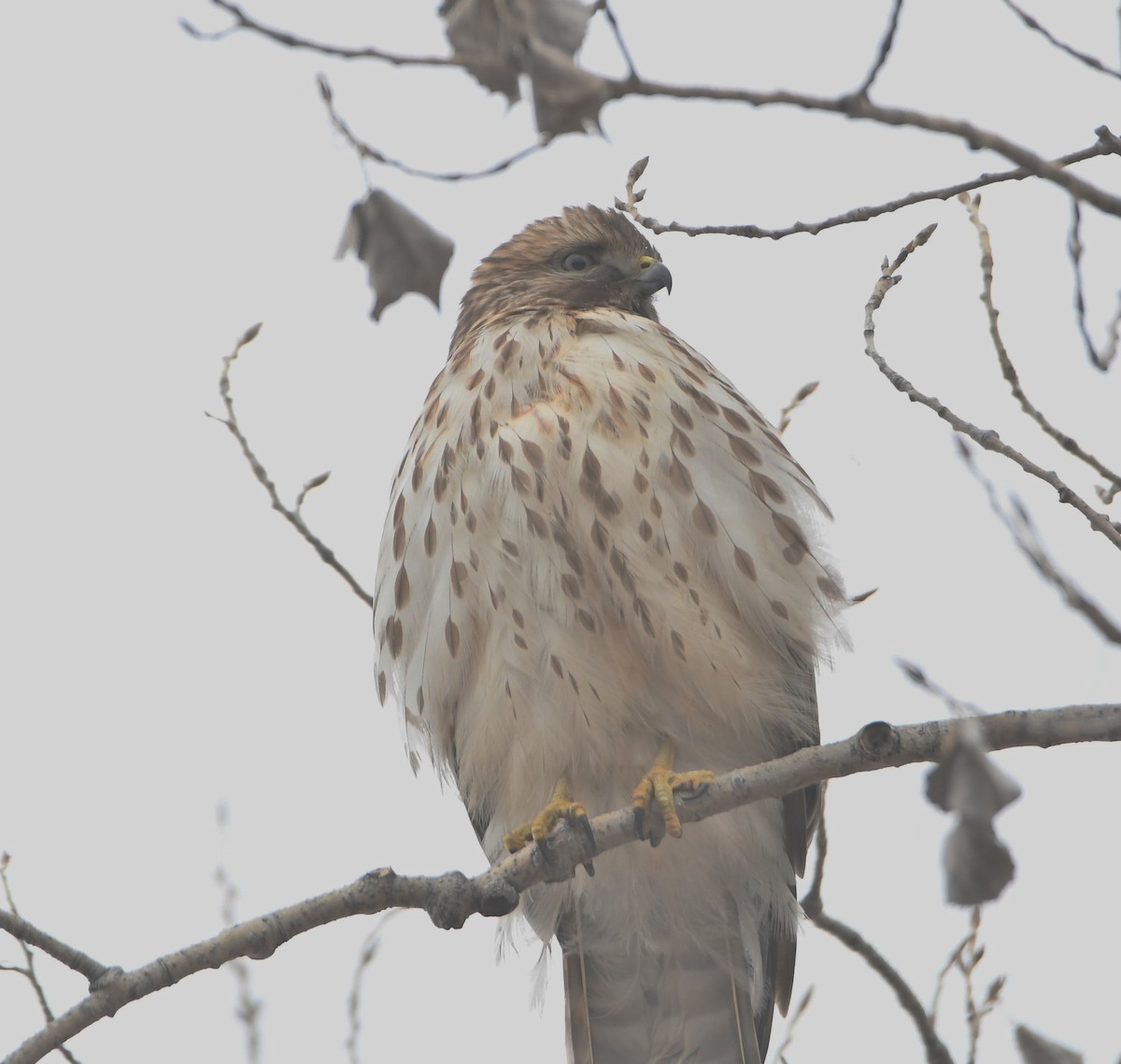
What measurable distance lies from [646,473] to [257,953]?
173cm

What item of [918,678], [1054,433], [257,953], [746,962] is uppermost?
[1054,433]

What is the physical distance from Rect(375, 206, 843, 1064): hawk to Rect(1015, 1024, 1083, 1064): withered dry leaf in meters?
1.17

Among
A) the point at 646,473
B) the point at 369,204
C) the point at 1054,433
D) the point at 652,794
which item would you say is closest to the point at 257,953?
the point at 652,794

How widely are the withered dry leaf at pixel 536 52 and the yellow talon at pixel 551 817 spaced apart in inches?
87.3

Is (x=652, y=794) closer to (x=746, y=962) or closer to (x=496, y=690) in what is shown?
(x=496, y=690)

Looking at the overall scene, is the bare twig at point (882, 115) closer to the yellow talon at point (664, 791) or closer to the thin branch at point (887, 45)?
the thin branch at point (887, 45)

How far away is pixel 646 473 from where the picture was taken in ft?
13.2

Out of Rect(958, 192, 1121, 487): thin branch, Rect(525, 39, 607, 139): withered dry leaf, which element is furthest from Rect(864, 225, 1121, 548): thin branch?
Rect(525, 39, 607, 139): withered dry leaf

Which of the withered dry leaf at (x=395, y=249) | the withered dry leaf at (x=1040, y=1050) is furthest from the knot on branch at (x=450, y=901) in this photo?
the withered dry leaf at (x=395, y=249)

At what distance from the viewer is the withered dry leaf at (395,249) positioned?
96.0 inches

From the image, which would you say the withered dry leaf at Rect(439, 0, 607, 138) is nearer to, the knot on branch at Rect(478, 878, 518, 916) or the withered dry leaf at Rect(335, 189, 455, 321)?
the withered dry leaf at Rect(335, 189, 455, 321)

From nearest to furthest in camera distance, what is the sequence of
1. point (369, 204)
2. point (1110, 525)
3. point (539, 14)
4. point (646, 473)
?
point (539, 14), point (369, 204), point (1110, 525), point (646, 473)

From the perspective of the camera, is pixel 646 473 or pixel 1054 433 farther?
pixel 646 473

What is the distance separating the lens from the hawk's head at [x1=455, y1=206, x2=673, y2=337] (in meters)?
5.07
